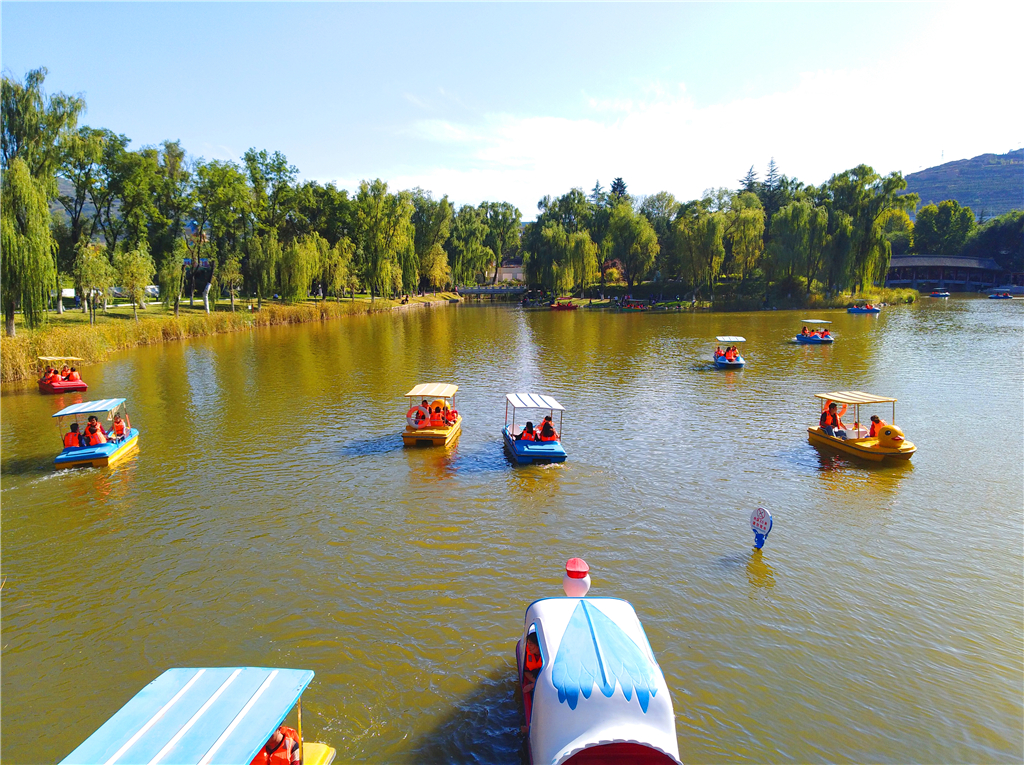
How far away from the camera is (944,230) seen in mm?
124562

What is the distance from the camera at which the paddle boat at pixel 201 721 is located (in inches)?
230

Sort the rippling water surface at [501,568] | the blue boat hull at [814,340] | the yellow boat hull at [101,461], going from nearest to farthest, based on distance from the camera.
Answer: the rippling water surface at [501,568] → the yellow boat hull at [101,461] → the blue boat hull at [814,340]

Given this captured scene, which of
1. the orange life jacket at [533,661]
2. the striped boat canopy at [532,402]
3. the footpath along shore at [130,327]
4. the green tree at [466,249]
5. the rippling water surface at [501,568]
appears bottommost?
the rippling water surface at [501,568]

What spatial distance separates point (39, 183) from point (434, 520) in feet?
112

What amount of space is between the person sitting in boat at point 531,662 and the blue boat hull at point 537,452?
11324 mm

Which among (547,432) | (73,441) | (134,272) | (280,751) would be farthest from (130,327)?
(280,751)

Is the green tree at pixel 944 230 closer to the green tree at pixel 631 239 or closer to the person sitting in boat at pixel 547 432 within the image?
the green tree at pixel 631 239

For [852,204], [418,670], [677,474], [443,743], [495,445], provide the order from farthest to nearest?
1. [852,204]
2. [495,445]
3. [677,474]
4. [418,670]
5. [443,743]

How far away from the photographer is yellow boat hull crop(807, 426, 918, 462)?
65.1ft

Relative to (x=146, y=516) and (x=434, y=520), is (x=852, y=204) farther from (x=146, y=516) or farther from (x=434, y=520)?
(x=146, y=516)

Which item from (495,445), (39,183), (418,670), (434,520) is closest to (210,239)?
(39,183)

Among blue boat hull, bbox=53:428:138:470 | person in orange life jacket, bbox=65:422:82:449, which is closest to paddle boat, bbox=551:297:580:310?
blue boat hull, bbox=53:428:138:470

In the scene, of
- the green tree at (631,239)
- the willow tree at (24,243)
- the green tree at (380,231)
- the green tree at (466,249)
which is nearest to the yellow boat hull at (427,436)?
the willow tree at (24,243)

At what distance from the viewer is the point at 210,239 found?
65.1 metres
